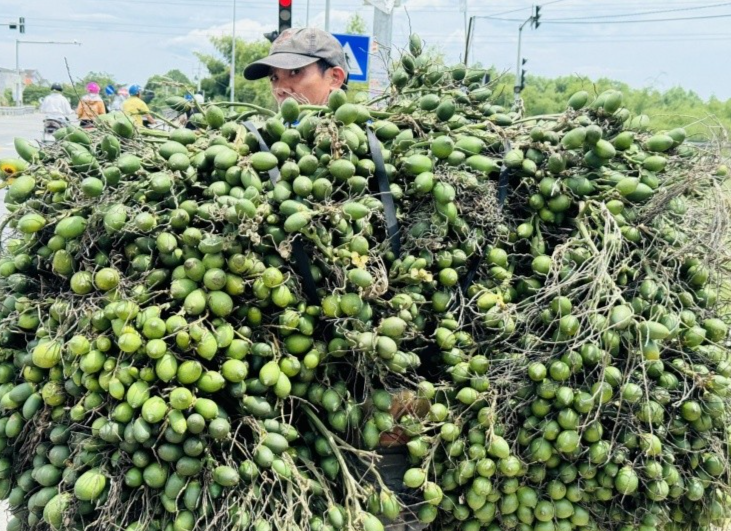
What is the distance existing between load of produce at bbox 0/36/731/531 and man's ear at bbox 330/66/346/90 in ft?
3.32

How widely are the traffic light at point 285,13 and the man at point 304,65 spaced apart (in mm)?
4888

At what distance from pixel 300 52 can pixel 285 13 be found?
507 centimetres

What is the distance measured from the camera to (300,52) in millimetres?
3092

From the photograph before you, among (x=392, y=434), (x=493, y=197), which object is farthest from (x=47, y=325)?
(x=493, y=197)

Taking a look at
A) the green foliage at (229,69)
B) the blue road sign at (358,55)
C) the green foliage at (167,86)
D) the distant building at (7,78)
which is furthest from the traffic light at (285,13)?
the distant building at (7,78)

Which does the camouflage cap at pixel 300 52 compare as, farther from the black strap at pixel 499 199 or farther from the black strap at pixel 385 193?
the black strap at pixel 499 199

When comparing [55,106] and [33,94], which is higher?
[55,106]

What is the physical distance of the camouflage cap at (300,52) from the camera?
3033mm

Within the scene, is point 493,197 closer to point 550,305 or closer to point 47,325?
point 550,305

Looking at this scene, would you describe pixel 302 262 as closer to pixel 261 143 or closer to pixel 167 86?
pixel 261 143

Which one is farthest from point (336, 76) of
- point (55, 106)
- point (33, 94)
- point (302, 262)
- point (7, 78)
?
point (7, 78)

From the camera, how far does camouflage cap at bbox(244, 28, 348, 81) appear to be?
119 inches

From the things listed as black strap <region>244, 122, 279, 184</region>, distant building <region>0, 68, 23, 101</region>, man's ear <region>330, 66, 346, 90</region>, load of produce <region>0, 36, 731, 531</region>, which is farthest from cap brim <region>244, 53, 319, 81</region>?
distant building <region>0, 68, 23, 101</region>

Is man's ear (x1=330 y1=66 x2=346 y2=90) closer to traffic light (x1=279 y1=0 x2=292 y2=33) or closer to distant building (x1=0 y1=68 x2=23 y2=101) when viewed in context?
traffic light (x1=279 y1=0 x2=292 y2=33)
